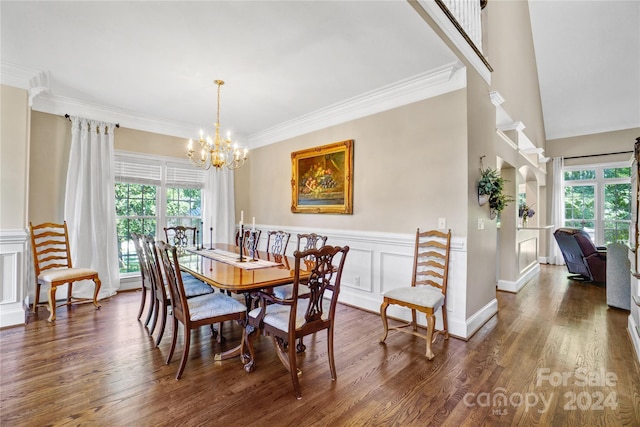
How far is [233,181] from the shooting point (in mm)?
5477

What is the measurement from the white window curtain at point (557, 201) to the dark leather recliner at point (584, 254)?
2.06m

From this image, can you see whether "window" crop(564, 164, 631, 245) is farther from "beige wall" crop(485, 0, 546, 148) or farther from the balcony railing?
the balcony railing

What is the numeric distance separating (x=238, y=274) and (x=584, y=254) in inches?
238

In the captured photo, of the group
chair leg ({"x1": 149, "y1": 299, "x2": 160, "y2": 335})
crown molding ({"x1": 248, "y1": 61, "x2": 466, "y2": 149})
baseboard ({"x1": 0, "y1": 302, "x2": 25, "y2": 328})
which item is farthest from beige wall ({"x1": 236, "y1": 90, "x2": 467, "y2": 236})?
baseboard ({"x1": 0, "y1": 302, "x2": 25, "y2": 328})

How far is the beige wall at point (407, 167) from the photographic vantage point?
9.85 feet

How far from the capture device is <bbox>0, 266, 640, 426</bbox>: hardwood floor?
Result: 179 centimetres

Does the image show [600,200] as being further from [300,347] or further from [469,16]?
[300,347]

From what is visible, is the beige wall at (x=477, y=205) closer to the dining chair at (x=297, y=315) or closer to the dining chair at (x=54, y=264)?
the dining chair at (x=297, y=315)

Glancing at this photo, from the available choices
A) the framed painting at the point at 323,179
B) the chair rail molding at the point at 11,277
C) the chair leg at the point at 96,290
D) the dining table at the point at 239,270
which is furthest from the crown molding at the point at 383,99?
the chair rail molding at the point at 11,277

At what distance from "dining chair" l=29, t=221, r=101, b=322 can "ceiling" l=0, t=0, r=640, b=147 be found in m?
1.58

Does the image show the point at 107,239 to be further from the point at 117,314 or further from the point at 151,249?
the point at 151,249

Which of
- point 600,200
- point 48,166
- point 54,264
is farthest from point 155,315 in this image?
point 600,200

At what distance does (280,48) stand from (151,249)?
2.08 metres

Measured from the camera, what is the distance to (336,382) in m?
2.14
